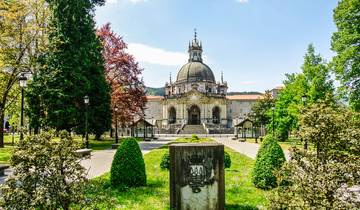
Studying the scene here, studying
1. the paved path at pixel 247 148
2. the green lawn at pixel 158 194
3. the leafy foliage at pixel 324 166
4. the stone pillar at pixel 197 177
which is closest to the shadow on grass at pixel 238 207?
the green lawn at pixel 158 194

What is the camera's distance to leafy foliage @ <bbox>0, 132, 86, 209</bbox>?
17.4 feet

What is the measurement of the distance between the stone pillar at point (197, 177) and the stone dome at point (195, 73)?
78804mm

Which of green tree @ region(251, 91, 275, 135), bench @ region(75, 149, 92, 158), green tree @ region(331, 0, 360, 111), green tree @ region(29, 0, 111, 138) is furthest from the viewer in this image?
green tree @ region(251, 91, 275, 135)

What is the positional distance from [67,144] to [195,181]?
3.06 m

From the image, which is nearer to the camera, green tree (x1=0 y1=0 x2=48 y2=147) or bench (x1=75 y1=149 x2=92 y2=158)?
bench (x1=75 y1=149 x2=92 y2=158)

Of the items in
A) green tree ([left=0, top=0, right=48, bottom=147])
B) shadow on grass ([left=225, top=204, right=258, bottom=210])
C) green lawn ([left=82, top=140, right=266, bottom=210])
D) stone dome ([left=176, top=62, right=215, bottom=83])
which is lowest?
shadow on grass ([left=225, top=204, right=258, bottom=210])

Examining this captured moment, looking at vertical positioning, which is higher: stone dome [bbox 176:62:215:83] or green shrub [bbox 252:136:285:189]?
stone dome [bbox 176:62:215:83]

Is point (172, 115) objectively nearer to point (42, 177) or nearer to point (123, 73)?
point (123, 73)

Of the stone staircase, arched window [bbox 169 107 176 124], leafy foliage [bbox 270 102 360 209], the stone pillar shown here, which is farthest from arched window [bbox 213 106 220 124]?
leafy foliage [bbox 270 102 360 209]

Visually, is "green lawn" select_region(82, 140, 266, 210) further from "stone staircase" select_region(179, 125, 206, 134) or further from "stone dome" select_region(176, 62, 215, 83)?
"stone dome" select_region(176, 62, 215, 83)

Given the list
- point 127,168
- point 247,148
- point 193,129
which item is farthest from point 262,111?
point 127,168

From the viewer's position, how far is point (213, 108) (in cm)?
8225

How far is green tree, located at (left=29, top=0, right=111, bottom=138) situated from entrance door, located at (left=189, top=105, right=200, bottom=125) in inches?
2029

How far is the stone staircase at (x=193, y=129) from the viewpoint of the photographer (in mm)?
71062
